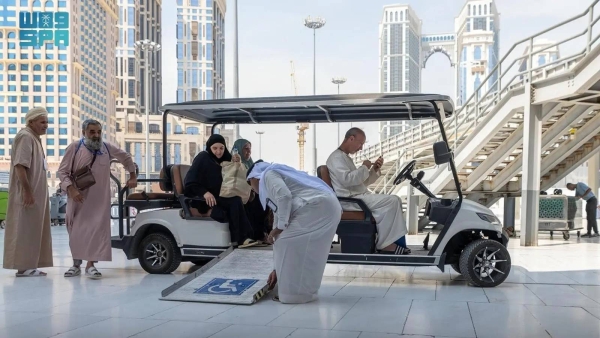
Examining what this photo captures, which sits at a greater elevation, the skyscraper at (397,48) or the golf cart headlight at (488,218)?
the skyscraper at (397,48)

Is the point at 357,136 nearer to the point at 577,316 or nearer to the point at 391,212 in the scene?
the point at 391,212

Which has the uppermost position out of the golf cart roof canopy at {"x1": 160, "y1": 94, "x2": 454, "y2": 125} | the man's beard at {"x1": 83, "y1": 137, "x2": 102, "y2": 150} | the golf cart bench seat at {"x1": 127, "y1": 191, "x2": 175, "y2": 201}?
the golf cart roof canopy at {"x1": 160, "y1": 94, "x2": 454, "y2": 125}

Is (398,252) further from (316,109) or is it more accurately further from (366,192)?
(316,109)

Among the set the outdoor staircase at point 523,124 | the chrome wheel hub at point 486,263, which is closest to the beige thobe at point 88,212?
the chrome wheel hub at point 486,263

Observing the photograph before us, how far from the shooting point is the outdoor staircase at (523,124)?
34.7 ft

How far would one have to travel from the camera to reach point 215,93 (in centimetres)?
15275

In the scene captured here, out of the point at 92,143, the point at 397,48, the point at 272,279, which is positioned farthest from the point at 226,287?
the point at 397,48

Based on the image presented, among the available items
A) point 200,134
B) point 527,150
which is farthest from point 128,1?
point 527,150

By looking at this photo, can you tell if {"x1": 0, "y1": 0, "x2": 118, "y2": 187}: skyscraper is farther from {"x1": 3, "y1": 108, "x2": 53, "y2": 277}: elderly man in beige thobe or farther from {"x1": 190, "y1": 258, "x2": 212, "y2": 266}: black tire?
{"x1": 3, "y1": 108, "x2": 53, "y2": 277}: elderly man in beige thobe

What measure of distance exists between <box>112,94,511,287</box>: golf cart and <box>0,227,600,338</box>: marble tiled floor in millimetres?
285

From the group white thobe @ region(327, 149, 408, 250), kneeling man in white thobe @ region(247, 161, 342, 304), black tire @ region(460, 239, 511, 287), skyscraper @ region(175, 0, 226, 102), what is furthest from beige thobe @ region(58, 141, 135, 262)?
skyscraper @ region(175, 0, 226, 102)

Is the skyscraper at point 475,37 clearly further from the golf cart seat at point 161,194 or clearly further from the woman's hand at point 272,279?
the woman's hand at point 272,279

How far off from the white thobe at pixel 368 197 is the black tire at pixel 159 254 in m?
2.05

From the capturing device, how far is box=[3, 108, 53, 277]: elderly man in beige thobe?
7.10 metres
